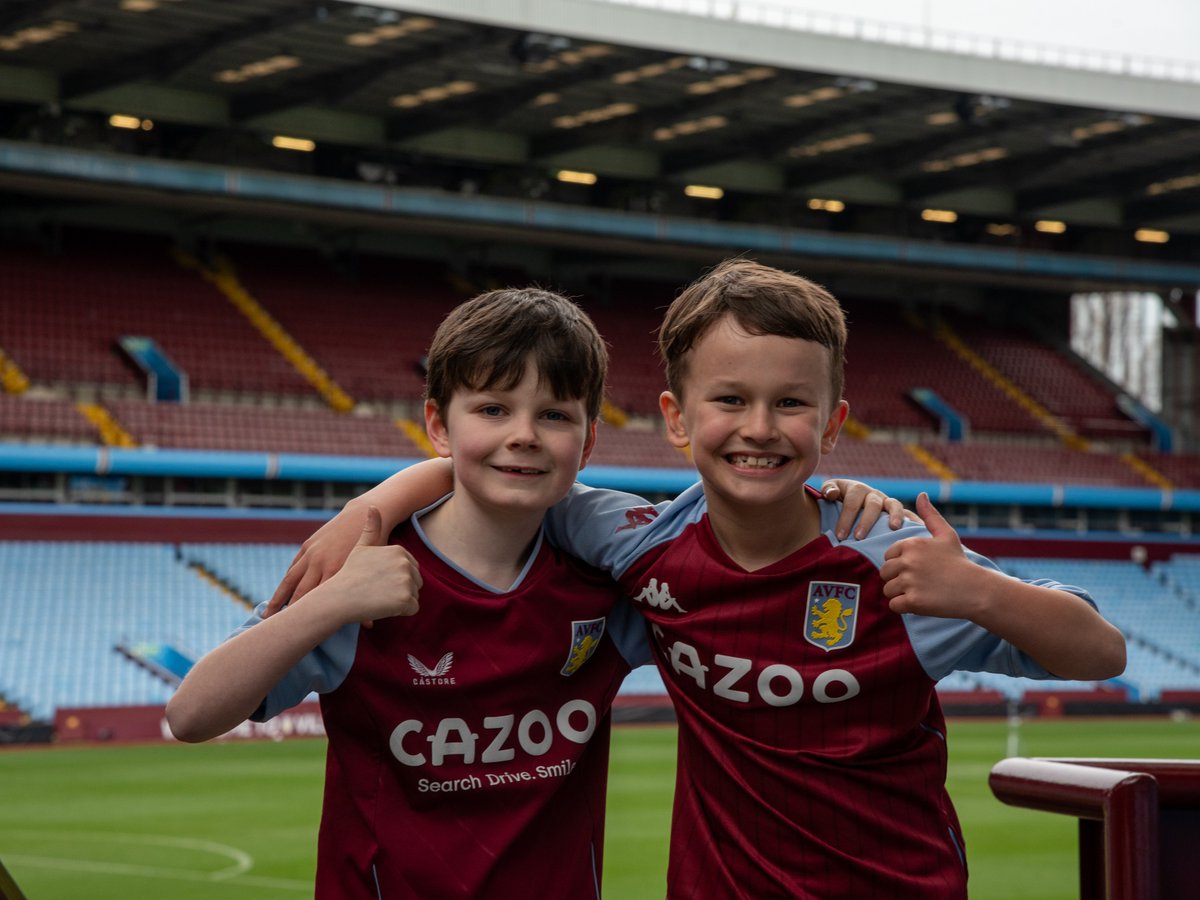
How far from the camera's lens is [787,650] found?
2961 millimetres

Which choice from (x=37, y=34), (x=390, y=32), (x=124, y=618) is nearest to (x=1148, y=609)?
(x=390, y=32)

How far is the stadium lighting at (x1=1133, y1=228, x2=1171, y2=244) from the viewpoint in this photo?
43.4m

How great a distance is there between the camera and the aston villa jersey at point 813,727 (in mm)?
2832

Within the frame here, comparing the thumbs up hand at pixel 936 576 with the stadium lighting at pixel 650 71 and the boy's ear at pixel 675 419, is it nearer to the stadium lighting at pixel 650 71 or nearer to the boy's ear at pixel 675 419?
the boy's ear at pixel 675 419

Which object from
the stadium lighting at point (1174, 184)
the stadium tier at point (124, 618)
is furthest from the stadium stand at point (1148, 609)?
the stadium lighting at point (1174, 184)

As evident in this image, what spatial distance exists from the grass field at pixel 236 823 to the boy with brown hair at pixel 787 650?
9.21 m

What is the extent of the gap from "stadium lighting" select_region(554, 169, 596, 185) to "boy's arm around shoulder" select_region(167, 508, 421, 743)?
115 ft

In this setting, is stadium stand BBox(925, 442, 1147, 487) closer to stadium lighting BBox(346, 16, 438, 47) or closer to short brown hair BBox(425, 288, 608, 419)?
stadium lighting BBox(346, 16, 438, 47)

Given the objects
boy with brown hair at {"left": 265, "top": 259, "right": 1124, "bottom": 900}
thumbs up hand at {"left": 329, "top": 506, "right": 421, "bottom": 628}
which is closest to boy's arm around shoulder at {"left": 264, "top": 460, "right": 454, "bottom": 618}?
boy with brown hair at {"left": 265, "top": 259, "right": 1124, "bottom": 900}

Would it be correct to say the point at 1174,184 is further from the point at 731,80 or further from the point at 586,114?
the point at 586,114

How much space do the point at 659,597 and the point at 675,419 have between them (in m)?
0.36

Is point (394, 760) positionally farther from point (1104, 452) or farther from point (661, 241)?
point (1104, 452)

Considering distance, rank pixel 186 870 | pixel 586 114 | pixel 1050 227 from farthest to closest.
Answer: pixel 1050 227 < pixel 586 114 < pixel 186 870

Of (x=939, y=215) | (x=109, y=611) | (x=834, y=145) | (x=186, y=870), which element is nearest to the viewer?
(x=186, y=870)
